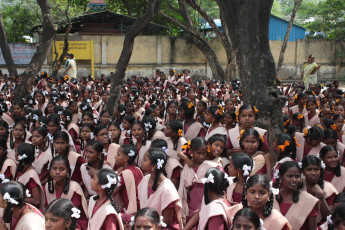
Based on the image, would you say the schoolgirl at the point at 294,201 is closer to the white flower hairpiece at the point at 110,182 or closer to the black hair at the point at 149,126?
the white flower hairpiece at the point at 110,182

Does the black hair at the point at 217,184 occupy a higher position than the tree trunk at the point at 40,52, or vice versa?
the tree trunk at the point at 40,52

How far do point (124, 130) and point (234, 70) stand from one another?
9.25m

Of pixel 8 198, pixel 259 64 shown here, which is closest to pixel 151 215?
pixel 8 198

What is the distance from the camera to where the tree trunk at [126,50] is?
894 cm

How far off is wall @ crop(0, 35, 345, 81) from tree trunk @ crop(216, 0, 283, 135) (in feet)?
49.8

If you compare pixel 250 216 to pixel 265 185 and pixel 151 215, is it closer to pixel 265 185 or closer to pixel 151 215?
pixel 265 185

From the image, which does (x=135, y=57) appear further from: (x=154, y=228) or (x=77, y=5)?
(x=154, y=228)

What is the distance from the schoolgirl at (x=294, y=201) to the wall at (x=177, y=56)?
17307 mm

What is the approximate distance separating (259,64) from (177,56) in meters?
16.1

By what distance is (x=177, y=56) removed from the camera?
72.4ft

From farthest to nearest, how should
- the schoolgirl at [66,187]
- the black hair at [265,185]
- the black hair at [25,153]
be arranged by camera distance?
the black hair at [25,153]
the schoolgirl at [66,187]
the black hair at [265,185]

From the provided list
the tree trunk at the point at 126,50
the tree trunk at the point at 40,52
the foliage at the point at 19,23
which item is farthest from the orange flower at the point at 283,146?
the foliage at the point at 19,23

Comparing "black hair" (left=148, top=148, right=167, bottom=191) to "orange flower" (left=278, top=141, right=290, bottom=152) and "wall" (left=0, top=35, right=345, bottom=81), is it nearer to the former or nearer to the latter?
"orange flower" (left=278, top=141, right=290, bottom=152)

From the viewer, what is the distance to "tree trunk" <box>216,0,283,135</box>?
6141 mm
